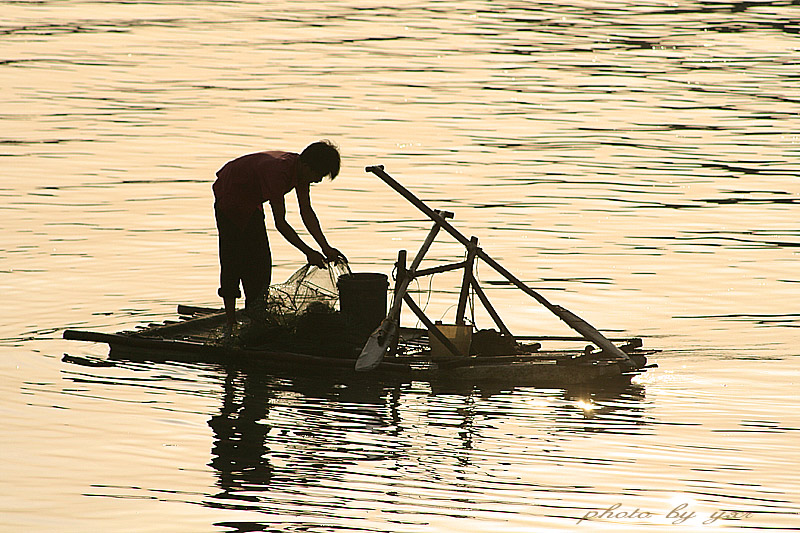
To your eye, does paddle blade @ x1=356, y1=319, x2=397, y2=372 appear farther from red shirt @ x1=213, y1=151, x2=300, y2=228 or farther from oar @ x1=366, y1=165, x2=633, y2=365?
red shirt @ x1=213, y1=151, x2=300, y2=228

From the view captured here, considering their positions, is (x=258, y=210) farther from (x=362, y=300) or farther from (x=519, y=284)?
(x=519, y=284)

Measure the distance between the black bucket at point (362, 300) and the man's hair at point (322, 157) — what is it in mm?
822

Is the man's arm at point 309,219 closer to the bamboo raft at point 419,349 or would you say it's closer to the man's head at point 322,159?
the man's head at point 322,159

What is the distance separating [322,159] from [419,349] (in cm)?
161

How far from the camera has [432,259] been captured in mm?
13461

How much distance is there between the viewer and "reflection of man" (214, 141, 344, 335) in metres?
9.31

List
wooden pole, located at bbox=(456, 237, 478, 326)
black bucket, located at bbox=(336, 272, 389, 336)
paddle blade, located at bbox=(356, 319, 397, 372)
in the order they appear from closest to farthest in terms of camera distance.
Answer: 1. paddle blade, located at bbox=(356, 319, 397, 372)
2. wooden pole, located at bbox=(456, 237, 478, 326)
3. black bucket, located at bbox=(336, 272, 389, 336)

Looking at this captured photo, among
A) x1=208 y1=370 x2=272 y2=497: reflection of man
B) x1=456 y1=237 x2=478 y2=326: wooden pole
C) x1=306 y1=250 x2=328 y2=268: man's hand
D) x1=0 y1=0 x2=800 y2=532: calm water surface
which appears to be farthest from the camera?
x1=306 y1=250 x2=328 y2=268: man's hand

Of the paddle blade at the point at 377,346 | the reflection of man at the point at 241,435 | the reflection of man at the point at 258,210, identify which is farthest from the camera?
the reflection of man at the point at 258,210

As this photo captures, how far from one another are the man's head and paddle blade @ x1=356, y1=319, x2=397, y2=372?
1007 millimetres

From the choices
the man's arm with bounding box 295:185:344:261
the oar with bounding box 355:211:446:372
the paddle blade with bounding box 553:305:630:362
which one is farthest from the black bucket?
the paddle blade with bounding box 553:305:630:362

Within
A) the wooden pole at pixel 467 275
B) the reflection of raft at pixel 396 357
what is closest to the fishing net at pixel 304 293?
the reflection of raft at pixel 396 357

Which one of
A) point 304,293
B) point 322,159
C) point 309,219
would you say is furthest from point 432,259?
point 322,159

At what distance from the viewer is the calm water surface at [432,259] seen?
732 centimetres
